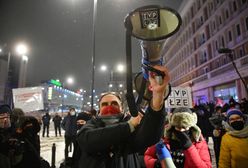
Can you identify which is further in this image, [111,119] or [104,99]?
[104,99]

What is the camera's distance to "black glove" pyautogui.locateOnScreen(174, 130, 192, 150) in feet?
9.70

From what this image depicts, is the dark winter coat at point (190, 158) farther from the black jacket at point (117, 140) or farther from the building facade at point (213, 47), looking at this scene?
the building facade at point (213, 47)

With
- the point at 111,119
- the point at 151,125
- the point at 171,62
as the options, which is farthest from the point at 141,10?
the point at 171,62

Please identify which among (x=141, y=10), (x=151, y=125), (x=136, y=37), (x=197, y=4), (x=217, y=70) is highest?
(x=197, y=4)

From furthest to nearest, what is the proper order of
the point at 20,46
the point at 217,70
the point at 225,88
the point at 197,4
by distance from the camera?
the point at 197,4, the point at 217,70, the point at 225,88, the point at 20,46

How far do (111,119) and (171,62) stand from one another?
66130 mm

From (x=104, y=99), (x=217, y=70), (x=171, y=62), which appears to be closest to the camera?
(x=104, y=99)

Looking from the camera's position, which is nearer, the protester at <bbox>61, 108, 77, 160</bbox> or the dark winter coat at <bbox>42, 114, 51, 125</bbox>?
the protester at <bbox>61, 108, 77, 160</bbox>

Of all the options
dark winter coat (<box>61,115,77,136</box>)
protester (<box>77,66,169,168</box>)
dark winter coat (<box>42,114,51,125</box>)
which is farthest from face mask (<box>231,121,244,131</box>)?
dark winter coat (<box>42,114,51,125</box>)

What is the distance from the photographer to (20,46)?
12398 mm

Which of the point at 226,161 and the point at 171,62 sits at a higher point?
the point at 171,62

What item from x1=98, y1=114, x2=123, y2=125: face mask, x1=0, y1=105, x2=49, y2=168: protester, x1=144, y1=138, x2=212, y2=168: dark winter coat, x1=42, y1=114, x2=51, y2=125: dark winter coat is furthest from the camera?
x1=42, y1=114, x2=51, y2=125: dark winter coat

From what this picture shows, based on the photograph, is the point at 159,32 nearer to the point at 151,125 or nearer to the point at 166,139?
the point at 151,125

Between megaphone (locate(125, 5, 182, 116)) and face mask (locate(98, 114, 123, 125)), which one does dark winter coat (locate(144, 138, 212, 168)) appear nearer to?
face mask (locate(98, 114, 123, 125))
